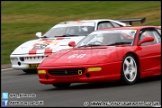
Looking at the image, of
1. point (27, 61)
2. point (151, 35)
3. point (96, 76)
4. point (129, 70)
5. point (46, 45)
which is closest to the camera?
point (96, 76)

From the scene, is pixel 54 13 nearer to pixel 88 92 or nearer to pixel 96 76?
pixel 96 76

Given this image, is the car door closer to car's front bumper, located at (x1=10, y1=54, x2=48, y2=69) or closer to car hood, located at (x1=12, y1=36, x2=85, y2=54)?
car hood, located at (x1=12, y1=36, x2=85, y2=54)

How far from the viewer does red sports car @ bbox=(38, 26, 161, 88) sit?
32.1ft

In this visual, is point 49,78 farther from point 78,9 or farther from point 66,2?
point 66,2

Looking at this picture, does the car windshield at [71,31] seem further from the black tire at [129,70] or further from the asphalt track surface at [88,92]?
the black tire at [129,70]

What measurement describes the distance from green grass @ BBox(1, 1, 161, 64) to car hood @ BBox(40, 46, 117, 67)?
12488 millimetres

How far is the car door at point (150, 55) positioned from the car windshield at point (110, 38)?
252mm

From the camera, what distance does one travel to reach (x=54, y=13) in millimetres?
34875

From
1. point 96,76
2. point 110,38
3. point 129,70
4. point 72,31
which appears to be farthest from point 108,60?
point 72,31

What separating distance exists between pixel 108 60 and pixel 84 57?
0.44 m

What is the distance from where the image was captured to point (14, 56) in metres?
14.6

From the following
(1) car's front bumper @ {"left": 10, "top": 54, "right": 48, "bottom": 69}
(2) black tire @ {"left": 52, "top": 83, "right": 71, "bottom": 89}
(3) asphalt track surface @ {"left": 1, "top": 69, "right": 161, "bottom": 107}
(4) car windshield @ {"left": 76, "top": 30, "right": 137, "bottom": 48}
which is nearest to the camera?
(3) asphalt track surface @ {"left": 1, "top": 69, "right": 161, "bottom": 107}

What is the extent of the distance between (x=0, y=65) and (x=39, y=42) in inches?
81.3

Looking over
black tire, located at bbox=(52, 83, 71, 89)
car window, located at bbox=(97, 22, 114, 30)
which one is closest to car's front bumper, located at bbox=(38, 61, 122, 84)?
black tire, located at bbox=(52, 83, 71, 89)
